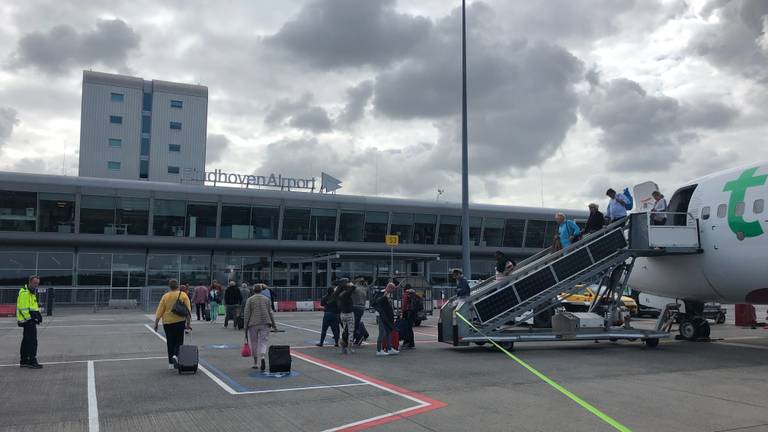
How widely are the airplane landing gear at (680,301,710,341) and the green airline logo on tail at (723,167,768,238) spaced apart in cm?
395

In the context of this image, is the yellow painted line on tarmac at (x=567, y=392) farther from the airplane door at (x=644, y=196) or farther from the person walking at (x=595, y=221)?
the airplane door at (x=644, y=196)

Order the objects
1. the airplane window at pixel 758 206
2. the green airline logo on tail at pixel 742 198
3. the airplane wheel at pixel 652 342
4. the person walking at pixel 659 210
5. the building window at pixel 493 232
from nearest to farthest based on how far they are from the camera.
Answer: the airplane window at pixel 758 206 → the green airline logo on tail at pixel 742 198 → the person walking at pixel 659 210 → the airplane wheel at pixel 652 342 → the building window at pixel 493 232

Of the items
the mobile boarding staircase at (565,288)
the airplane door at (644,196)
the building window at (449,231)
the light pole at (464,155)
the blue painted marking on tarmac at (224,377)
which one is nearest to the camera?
the blue painted marking on tarmac at (224,377)

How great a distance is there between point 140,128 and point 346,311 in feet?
170

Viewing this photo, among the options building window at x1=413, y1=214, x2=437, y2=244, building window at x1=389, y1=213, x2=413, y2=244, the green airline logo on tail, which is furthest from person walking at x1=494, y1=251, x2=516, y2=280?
building window at x1=413, y1=214, x2=437, y2=244

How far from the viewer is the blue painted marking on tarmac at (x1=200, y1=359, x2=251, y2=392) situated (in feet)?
32.8

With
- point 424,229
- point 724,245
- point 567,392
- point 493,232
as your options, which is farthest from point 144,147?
point 567,392

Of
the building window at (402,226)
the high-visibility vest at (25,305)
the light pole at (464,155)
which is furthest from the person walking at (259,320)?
the building window at (402,226)

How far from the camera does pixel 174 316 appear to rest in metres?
11.9

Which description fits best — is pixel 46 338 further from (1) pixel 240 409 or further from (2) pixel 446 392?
(2) pixel 446 392

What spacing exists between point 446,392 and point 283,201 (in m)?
32.9

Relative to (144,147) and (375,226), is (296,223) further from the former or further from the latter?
(144,147)

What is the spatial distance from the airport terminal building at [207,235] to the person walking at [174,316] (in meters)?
19.2

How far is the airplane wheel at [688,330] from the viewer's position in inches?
691
